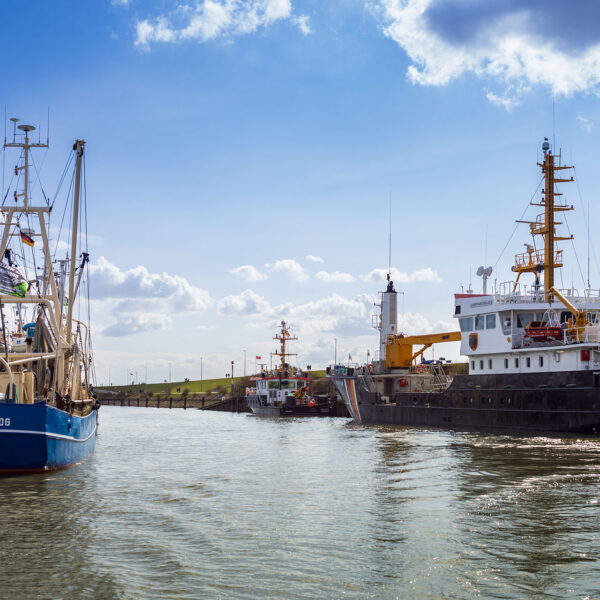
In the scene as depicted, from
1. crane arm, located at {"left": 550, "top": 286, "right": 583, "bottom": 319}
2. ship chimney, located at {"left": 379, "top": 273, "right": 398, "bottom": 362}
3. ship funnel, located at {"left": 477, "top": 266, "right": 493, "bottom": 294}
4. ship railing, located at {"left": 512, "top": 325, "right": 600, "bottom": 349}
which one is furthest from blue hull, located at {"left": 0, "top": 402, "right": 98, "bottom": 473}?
ship chimney, located at {"left": 379, "top": 273, "right": 398, "bottom": 362}

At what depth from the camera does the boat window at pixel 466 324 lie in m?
45.2

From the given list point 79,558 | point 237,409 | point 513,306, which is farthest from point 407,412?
point 237,409

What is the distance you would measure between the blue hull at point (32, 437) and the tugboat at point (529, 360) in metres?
24.1

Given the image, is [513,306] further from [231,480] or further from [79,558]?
[79,558]

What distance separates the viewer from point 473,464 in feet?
84.7

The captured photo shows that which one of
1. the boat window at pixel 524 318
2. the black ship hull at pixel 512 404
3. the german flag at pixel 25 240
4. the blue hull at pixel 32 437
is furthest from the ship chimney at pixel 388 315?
the blue hull at pixel 32 437

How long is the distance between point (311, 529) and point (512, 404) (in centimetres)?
2668

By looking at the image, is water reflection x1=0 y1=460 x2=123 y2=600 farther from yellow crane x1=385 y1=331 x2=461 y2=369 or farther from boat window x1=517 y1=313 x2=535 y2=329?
yellow crane x1=385 y1=331 x2=461 y2=369

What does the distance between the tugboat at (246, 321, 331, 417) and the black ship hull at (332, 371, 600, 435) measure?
32719 millimetres

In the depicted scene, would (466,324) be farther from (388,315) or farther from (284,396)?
(284,396)

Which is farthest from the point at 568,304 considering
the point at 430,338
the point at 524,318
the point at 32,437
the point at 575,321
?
the point at 32,437

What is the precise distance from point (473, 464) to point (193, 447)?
17.3m

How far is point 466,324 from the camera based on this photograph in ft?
150

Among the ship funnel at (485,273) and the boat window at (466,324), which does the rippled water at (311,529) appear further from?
the ship funnel at (485,273)
